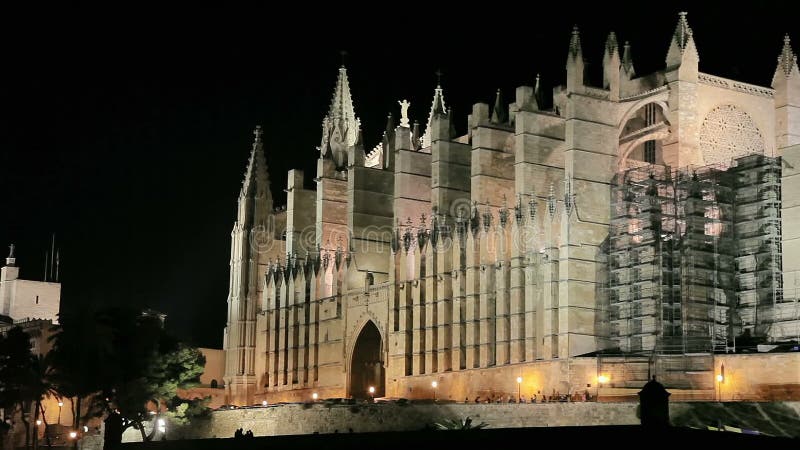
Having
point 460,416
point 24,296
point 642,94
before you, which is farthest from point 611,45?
point 24,296

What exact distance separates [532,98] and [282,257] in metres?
24.5

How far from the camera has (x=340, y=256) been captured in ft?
221

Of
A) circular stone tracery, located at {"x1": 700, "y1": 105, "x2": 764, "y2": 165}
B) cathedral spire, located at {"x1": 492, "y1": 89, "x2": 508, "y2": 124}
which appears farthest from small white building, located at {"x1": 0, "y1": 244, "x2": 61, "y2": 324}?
circular stone tracery, located at {"x1": 700, "y1": 105, "x2": 764, "y2": 165}

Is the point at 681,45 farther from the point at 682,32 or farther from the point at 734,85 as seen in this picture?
the point at 734,85

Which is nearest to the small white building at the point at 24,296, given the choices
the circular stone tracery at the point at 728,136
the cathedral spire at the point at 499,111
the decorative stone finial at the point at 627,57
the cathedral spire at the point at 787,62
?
the cathedral spire at the point at 499,111

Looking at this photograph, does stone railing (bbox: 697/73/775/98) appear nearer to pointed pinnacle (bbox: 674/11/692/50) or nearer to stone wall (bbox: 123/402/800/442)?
pointed pinnacle (bbox: 674/11/692/50)

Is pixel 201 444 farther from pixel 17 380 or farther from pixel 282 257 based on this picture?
pixel 282 257

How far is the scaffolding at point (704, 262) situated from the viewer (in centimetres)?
4922

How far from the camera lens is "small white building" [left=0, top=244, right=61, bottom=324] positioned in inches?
3415

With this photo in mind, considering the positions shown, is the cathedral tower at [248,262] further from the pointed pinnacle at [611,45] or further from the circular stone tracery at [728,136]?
the circular stone tracery at [728,136]

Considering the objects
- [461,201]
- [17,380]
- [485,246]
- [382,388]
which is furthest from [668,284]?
[17,380]

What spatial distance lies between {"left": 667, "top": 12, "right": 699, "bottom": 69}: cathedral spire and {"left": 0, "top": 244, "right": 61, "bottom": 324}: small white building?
45.9 m

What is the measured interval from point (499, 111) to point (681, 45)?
11.5 meters

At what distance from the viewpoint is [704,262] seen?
50.0m
